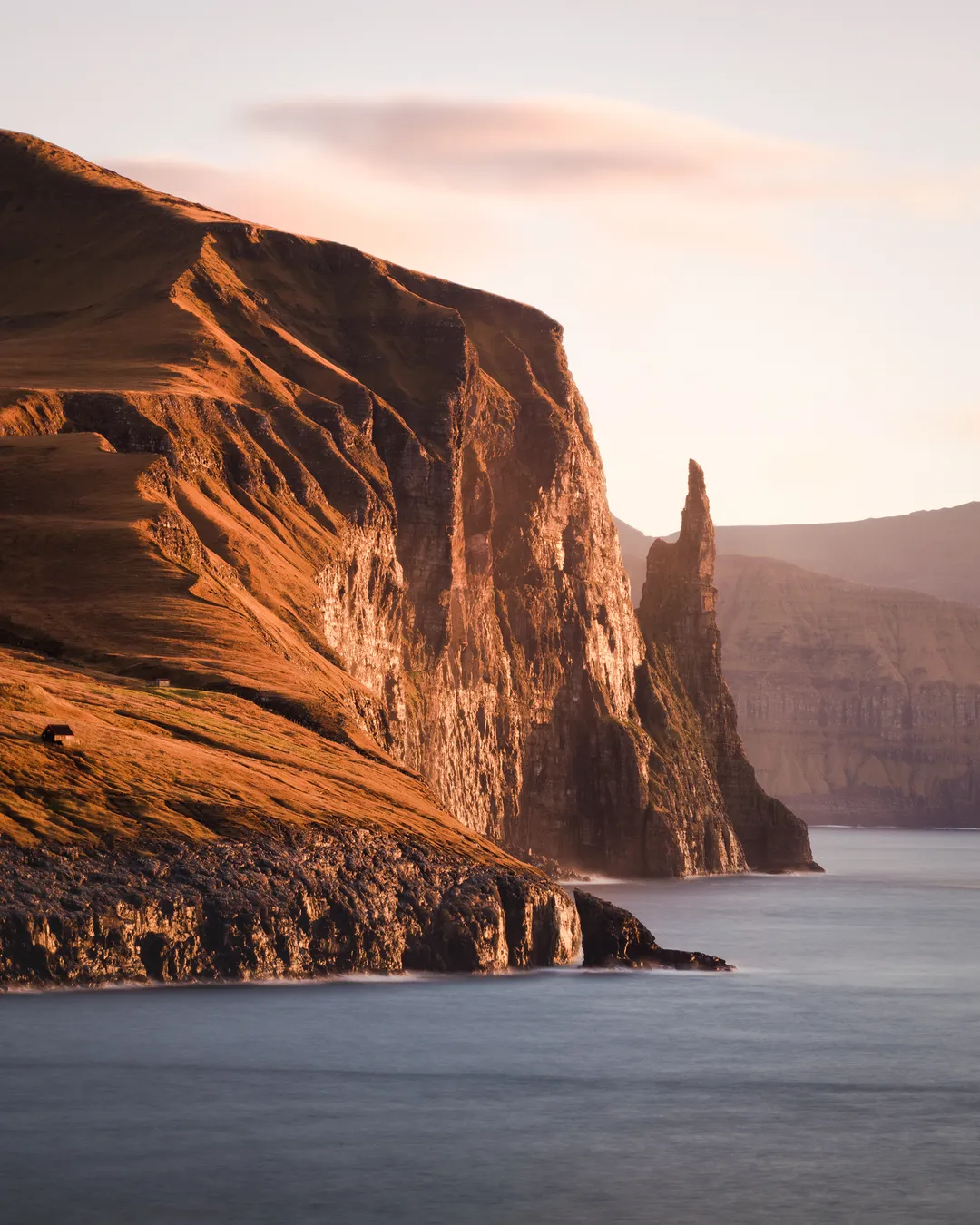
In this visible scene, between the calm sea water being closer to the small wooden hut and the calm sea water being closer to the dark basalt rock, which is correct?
the dark basalt rock

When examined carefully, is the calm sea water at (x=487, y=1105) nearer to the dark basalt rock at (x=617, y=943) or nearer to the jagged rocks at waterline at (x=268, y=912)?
the jagged rocks at waterline at (x=268, y=912)

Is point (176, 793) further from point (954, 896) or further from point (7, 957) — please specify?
point (954, 896)

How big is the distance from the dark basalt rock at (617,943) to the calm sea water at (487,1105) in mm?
3513

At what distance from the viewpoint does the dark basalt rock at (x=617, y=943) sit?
96.3 meters

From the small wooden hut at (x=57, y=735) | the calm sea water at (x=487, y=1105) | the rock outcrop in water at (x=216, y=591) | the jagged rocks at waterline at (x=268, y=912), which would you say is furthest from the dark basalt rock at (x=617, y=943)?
the small wooden hut at (x=57, y=735)

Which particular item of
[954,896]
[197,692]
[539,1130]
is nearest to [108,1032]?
[539,1130]

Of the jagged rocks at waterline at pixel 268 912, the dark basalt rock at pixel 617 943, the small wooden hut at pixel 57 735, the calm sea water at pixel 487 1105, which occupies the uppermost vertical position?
the small wooden hut at pixel 57 735

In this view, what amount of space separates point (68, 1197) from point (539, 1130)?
1566 cm

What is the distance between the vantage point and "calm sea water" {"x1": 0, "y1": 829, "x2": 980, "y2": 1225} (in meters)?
47.9

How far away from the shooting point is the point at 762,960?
115 m

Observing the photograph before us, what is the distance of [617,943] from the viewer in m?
96.6

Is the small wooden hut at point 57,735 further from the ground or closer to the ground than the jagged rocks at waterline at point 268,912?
further from the ground

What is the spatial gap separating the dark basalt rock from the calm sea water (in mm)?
3513

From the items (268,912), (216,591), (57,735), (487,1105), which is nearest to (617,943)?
(268,912)
